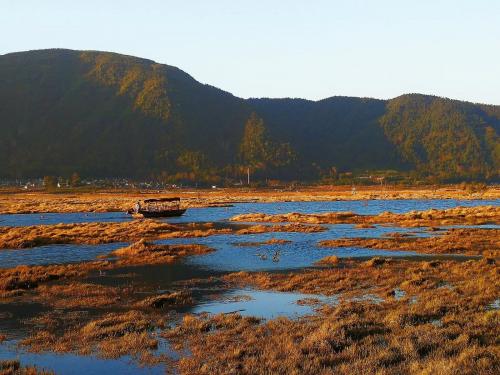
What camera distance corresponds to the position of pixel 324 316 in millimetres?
20969

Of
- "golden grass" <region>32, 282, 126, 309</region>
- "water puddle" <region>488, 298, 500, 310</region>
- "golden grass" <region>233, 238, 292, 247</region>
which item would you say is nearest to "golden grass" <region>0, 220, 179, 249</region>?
"golden grass" <region>233, 238, 292, 247</region>

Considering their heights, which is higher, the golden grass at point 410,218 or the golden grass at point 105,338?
the golden grass at point 105,338

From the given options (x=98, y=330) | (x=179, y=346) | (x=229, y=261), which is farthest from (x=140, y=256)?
(x=179, y=346)

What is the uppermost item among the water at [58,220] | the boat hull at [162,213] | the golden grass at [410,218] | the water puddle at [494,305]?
the water puddle at [494,305]

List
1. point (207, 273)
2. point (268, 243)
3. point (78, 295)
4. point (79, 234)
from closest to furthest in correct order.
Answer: point (78, 295) < point (207, 273) < point (268, 243) < point (79, 234)

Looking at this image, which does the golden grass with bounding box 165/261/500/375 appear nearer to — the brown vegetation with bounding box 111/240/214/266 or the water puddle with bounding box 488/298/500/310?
the water puddle with bounding box 488/298/500/310

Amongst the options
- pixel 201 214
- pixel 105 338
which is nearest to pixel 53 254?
pixel 105 338

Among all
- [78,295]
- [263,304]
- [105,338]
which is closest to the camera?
[105,338]

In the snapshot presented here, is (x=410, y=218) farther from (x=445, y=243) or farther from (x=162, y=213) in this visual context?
(x=162, y=213)

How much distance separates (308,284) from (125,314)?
10.2m

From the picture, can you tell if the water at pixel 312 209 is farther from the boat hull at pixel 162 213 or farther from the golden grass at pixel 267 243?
the golden grass at pixel 267 243

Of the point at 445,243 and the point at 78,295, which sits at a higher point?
the point at 78,295

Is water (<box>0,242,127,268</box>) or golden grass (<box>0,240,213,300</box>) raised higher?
golden grass (<box>0,240,213,300</box>)

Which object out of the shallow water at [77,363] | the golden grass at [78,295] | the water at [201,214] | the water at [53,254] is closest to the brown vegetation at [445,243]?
the water at [53,254]
